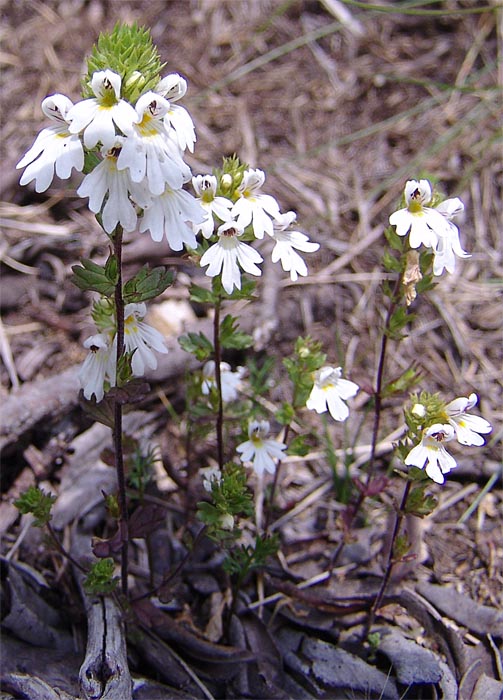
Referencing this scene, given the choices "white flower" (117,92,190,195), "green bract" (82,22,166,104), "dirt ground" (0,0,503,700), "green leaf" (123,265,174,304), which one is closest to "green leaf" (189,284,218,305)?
"green leaf" (123,265,174,304)

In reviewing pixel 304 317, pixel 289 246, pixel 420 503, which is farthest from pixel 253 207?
pixel 304 317

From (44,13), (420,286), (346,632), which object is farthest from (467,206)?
(44,13)

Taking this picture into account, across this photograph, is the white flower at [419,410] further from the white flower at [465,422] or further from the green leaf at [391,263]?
the green leaf at [391,263]

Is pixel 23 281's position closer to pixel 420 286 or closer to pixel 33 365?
pixel 33 365

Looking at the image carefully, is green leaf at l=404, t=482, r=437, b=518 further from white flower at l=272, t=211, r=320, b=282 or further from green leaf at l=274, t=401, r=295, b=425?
white flower at l=272, t=211, r=320, b=282

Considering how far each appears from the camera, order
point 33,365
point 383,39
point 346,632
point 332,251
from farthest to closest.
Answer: point 383,39
point 332,251
point 33,365
point 346,632

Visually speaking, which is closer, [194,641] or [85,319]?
[194,641]

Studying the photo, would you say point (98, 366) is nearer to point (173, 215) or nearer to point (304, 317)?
point (173, 215)
